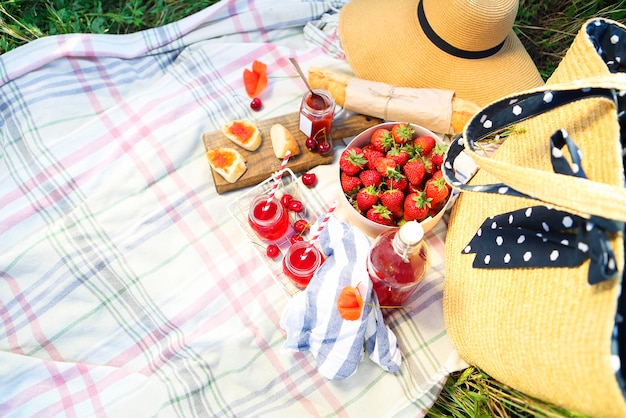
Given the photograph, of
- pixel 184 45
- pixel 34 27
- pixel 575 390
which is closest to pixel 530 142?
pixel 575 390

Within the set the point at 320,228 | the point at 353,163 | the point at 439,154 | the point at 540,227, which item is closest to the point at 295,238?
the point at 320,228

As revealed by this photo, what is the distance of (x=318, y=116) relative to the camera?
1.42 m

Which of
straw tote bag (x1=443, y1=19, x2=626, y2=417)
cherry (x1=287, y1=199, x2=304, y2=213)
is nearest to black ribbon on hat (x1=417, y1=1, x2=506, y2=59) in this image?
straw tote bag (x1=443, y1=19, x2=626, y2=417)

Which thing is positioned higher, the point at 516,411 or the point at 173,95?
the point at 173,95

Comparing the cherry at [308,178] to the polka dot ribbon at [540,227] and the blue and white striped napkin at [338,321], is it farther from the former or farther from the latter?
the polka dot ribbon at [540,227]

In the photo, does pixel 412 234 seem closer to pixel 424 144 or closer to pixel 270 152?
pixel 424 144

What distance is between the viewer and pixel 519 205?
1047 mm

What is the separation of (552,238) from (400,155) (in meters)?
0.54

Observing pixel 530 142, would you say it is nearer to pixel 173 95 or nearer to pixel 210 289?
pixel 210 289

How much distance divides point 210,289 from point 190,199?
327 millimetres

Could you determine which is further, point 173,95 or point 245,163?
point 173,95

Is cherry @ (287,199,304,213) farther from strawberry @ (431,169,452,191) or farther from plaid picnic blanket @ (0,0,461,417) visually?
strawberry @ (431,169,452,191)

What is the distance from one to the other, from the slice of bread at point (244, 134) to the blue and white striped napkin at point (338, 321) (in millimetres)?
435

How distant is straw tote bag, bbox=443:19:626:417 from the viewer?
76 centimetres
